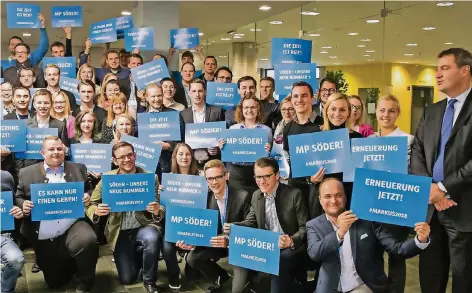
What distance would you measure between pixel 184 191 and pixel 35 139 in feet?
5.17

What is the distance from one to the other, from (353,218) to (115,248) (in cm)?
217

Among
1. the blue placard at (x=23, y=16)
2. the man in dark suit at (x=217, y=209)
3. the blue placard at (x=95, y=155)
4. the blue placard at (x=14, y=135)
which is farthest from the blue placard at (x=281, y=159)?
the blue placard at (x=23, y=16)

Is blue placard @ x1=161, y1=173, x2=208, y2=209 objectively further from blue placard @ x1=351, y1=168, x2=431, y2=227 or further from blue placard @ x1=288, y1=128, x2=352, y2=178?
blue placard @ x1=351, y1=168, x2=431, y2=227

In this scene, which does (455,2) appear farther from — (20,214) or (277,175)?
(20,214)

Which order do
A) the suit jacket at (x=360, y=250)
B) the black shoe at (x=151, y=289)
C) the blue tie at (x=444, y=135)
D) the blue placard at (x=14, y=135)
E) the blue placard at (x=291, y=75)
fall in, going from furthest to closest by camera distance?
the blue placard at (x=291, y=75), the blue placard at (x=14, y=135), the black shoe at (x=151, y=289), the suit jacket at (x=360, y=250), the blue tie at (x=444, y=135)

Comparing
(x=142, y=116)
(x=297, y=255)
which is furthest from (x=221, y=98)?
(x=297, y=255)

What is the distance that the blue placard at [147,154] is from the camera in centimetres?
447

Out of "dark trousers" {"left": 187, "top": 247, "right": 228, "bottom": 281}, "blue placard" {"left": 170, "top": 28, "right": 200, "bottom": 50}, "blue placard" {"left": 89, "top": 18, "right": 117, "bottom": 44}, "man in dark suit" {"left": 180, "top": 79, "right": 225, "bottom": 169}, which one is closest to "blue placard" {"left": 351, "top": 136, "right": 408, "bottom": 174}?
"dark trousers" {"left": 187, "top": 247, "right": 228, "bottom": 281}

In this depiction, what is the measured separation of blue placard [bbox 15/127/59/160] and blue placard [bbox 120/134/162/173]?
766mm

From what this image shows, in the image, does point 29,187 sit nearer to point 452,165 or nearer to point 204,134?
point 204,134

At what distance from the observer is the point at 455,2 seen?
5750mm

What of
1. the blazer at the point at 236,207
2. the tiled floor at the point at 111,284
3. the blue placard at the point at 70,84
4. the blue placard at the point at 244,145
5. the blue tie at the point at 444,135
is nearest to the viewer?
the blue tie at the point at 444,135

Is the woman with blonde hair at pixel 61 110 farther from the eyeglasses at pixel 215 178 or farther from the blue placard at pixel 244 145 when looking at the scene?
the eyeglasses at pixel 215 178

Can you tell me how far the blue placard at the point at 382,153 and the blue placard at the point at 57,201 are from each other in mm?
2157
